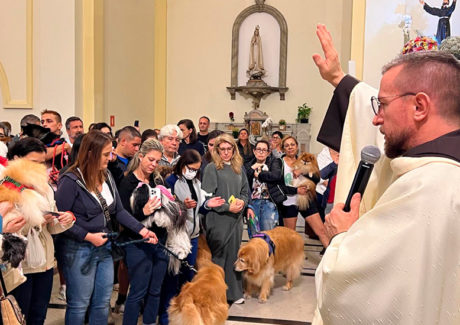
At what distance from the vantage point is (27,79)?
9.89m

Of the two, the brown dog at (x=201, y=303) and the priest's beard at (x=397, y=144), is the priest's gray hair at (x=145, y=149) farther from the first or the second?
the priest's beard at (x=397, y=144)

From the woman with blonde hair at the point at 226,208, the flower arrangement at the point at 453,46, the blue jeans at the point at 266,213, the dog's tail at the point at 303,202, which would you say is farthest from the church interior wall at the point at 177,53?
the flower arrangement at the point at 453,46

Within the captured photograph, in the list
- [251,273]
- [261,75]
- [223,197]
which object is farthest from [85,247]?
[261,75]

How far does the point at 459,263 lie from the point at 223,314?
9.59 ft

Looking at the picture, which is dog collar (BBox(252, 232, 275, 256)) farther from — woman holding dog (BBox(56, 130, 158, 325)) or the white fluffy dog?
woman holding dog (BBox(56, 130, 158, 325))

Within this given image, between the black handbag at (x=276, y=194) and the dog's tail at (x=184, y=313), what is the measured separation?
2683 millimetres

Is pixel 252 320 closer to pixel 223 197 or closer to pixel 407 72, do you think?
pixel 223 197

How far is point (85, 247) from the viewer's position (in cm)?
339

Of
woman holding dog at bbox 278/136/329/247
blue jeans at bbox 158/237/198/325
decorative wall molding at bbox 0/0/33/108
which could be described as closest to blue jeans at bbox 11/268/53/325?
blue jeans at bbox 158/237/198/325

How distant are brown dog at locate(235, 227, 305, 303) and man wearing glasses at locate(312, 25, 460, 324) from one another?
345cm

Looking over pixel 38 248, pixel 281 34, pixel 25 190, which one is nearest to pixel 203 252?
pixel 38 248

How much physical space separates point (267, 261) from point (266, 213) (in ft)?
3.62

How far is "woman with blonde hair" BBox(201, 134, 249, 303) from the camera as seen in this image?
488cm

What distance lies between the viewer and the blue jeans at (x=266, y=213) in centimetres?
614
